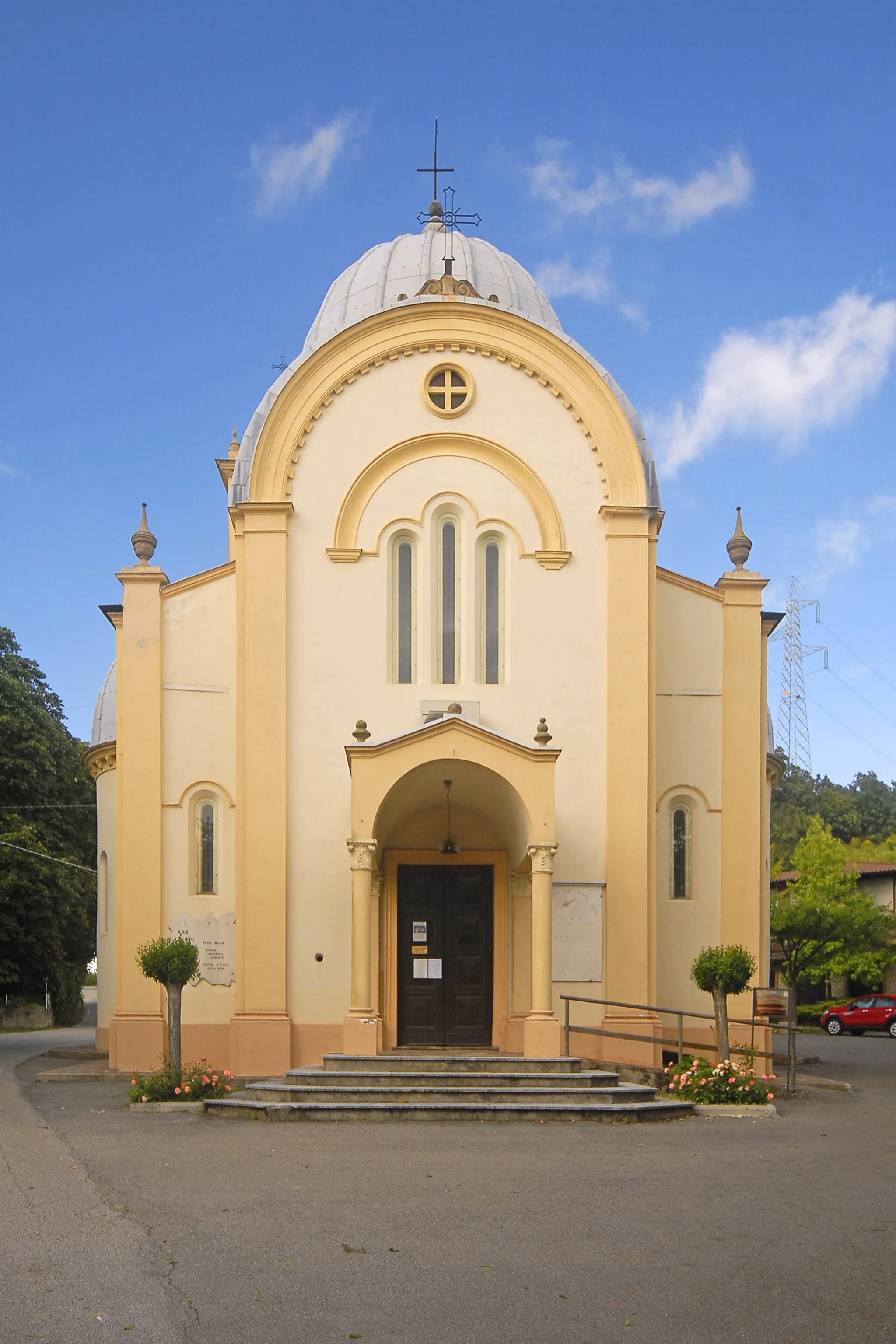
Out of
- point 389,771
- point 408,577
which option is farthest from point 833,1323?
point 408,577

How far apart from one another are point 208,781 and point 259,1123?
22.3 feet

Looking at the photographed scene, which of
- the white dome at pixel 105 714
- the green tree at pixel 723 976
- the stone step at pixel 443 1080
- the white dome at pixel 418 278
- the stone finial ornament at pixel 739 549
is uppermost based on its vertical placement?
the white dome at pixel 418 278

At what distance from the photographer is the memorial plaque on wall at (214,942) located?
66.5 ft

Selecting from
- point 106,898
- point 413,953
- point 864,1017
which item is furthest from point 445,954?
point 864,1017

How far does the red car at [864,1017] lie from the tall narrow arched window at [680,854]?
68.8ft

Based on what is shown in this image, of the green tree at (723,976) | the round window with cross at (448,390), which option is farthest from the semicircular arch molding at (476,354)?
the green tree at (723,976)

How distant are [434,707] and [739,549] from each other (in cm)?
564

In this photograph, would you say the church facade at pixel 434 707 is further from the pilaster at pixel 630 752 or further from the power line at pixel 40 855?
the power line at pixel 40 855

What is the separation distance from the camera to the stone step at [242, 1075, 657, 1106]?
1573 centimetres

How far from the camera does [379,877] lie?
802 inches

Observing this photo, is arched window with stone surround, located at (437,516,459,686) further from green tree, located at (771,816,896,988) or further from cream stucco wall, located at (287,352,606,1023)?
green tree, located at (771,816,896,988)

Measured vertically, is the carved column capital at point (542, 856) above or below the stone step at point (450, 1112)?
above

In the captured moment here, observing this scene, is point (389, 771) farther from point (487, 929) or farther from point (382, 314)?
point (382, 314)

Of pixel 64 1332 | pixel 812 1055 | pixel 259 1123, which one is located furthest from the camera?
pixel 812 1055
